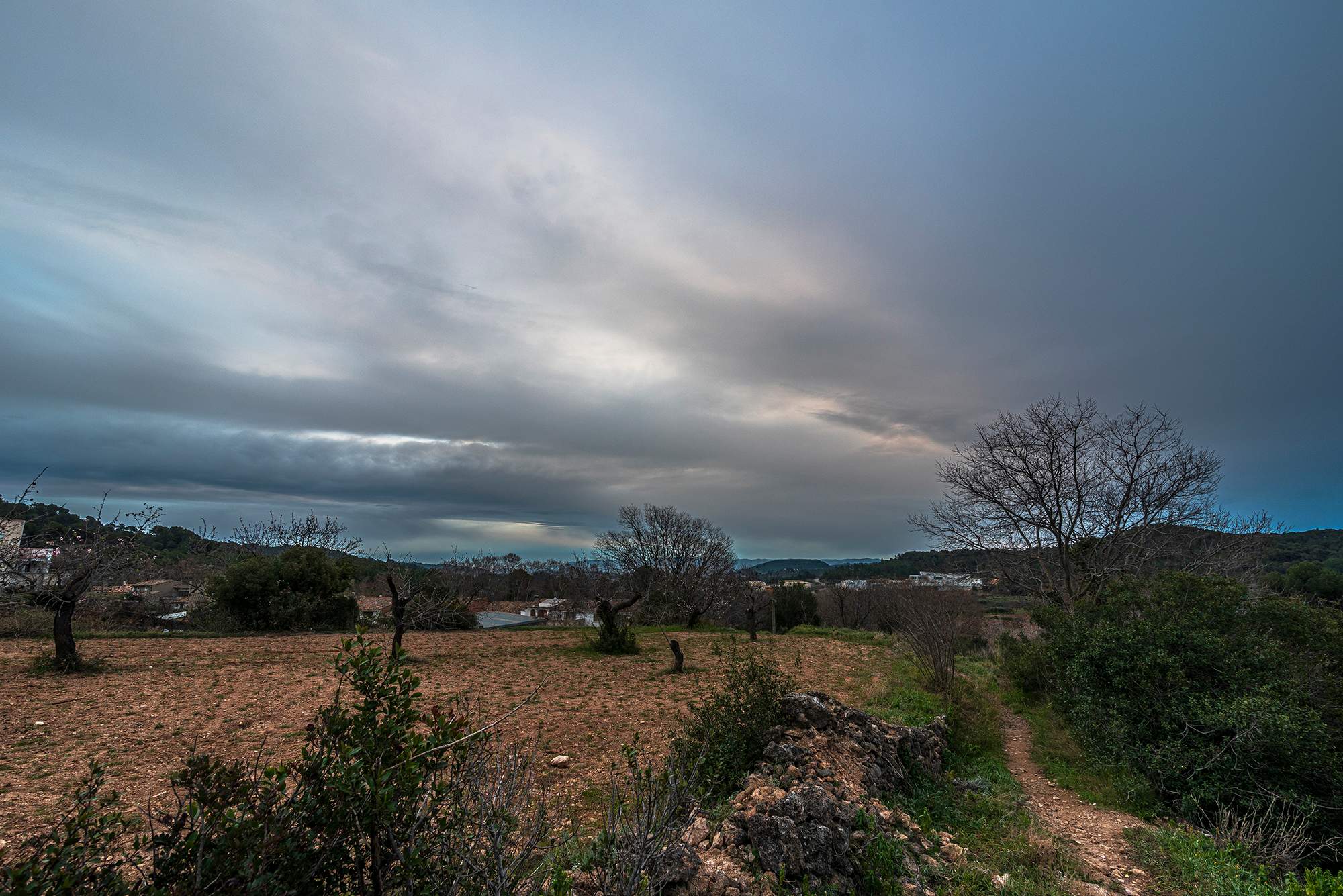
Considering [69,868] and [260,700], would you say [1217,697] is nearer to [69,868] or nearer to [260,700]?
[69,868]

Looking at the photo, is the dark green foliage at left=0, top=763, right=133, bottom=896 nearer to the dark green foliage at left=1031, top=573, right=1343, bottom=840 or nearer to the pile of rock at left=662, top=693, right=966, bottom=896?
the pile of rock at left=662, top=693, right=966, bottom=896

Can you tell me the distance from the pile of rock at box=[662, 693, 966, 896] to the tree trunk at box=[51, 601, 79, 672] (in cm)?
1267

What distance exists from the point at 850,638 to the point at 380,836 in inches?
960

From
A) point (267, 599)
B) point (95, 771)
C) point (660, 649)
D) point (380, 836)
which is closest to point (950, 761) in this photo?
point (380, 836)

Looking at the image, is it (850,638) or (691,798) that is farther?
(850,638)

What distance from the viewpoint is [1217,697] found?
23.7 ft

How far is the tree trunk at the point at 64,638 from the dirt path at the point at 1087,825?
51.6 feet

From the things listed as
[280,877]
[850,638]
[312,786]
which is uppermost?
[312,786]

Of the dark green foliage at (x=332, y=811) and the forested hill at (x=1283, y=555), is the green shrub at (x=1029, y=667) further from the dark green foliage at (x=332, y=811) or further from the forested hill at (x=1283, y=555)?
the dark green foliage at (x=332, y=811)

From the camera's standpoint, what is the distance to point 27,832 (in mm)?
4582

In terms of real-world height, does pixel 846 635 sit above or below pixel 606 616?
below

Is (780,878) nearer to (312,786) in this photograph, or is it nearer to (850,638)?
(312,786)

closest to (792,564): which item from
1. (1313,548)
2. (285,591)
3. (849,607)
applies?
(849,607)

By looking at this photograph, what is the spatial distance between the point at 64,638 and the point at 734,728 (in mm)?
12545
